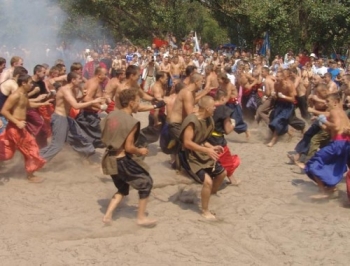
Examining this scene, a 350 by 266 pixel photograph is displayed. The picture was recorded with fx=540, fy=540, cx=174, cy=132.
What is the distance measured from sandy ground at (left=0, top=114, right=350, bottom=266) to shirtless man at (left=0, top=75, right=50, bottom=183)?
0.36 meters

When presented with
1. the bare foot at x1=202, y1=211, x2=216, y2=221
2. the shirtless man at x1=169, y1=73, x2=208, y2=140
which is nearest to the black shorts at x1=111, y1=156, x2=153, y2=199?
the bare foot at x1=202, y1=211, x2=216, y2=221

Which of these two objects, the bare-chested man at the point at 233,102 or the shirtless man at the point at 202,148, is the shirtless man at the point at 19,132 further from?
the bare-chested man at the point at 233,102

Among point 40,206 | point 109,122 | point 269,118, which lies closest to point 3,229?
point 40,206

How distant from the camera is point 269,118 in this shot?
10.7m

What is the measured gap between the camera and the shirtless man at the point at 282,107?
998 centimetres

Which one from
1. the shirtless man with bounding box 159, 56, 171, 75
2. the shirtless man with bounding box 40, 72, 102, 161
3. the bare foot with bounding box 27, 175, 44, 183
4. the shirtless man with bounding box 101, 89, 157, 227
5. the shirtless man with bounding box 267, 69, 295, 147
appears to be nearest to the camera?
the shirtless man with bounding box 101, 89, 157, 227

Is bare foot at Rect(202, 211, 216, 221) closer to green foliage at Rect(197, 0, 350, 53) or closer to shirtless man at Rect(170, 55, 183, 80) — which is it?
shirtless man at Rect(170, 55, 183, 80)

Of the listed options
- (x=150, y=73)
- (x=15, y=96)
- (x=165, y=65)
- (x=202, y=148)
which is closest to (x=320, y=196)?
(x=202, y=148)

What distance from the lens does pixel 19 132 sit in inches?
288

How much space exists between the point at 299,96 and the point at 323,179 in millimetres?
4094

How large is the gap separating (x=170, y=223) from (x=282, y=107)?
489cm

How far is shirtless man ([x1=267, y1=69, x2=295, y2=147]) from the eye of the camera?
32.7 feet

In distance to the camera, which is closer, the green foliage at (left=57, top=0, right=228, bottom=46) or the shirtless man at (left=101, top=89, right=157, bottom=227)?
the shirtless man at (left=101, top=89, right=157, bottom=227)

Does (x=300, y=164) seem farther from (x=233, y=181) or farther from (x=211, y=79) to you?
(x=211, y=79)
